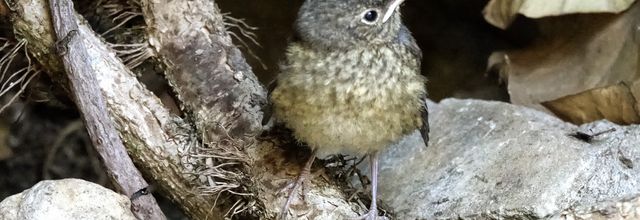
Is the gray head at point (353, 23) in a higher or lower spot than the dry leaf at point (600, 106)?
higher

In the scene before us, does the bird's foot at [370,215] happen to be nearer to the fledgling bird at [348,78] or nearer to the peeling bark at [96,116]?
the fledgling bird at [348,78]

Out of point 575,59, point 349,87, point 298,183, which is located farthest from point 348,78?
point 575,59

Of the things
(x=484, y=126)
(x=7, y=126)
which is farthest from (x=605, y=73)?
(x=7, y=126)

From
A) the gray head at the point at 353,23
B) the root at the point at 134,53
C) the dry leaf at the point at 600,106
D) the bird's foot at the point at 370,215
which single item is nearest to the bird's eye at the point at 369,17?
the gray head at the point at 353,23

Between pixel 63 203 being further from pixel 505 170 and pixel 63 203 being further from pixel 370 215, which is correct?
pixel 505 170

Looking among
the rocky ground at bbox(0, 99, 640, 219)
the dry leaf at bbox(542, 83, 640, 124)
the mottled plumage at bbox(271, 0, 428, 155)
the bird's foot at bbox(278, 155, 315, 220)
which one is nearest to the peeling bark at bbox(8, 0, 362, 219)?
the bird's foot at bbox(278, 155, 315, 220)

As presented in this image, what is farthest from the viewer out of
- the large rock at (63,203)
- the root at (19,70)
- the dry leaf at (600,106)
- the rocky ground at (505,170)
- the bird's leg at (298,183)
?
the dry leaf at (600,106)

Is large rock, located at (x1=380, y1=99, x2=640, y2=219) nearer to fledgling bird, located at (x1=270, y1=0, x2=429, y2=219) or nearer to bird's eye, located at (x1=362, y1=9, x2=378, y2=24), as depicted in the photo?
fledgling bird, located at (x1=270, y1=0, x2=429, y2=219)
